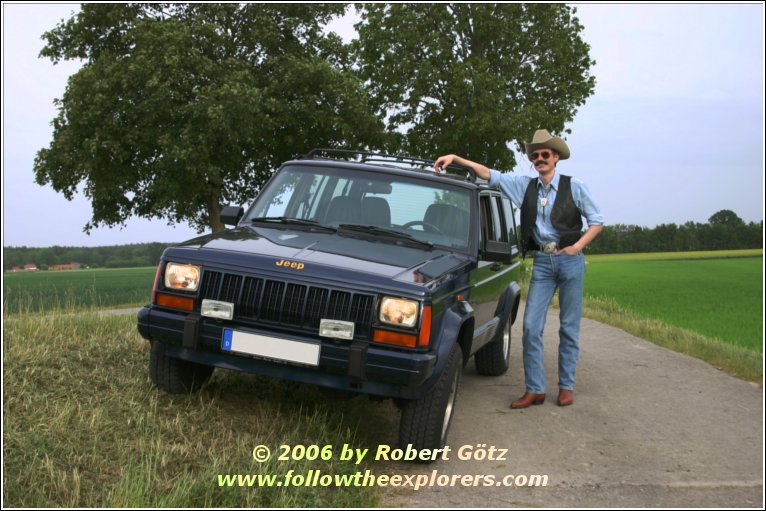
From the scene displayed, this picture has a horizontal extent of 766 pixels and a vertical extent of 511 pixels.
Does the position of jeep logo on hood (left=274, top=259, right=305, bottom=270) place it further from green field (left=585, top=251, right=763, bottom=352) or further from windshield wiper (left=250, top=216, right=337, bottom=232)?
green field (left=585, top=251, right=763, bottom=352)

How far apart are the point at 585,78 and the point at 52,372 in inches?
1238

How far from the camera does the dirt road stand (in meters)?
4.95

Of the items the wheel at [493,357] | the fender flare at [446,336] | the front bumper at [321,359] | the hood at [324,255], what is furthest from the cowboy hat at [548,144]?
the front bumper at [321,359]

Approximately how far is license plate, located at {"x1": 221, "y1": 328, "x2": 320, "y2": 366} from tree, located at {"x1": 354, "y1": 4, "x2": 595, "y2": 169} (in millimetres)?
27073

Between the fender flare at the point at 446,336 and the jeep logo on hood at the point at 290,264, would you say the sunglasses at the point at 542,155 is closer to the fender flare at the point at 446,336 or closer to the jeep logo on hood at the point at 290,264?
the fender flare at the point at 446,336

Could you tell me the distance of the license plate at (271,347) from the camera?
496 centimetres

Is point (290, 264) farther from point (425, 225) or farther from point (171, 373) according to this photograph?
point (425, 225)

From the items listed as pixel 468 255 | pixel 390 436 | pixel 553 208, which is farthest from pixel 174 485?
pixel 553 208

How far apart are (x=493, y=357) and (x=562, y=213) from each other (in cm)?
210

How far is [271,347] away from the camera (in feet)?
16.5

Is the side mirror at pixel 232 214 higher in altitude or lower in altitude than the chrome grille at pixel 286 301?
higher

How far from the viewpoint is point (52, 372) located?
6266 millimetres

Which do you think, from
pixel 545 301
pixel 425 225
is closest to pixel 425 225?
pixel 425 225

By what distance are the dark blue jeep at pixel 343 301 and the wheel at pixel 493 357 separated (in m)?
1.83
